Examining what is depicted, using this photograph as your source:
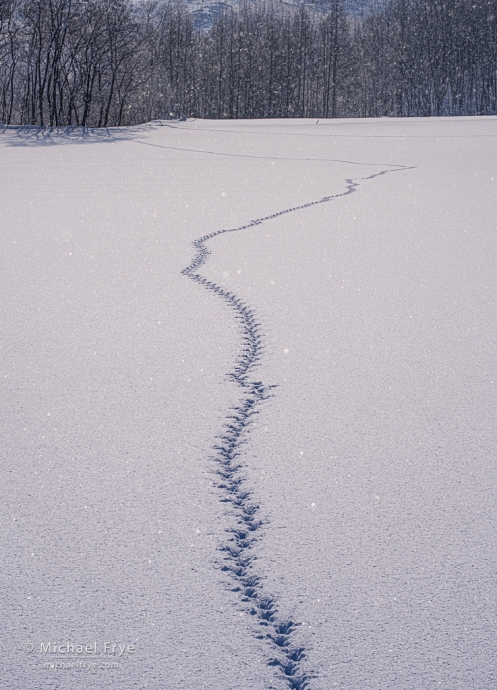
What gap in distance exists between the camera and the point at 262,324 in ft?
9.33

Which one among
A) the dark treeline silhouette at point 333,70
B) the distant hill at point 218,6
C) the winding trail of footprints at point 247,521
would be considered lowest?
the winding trail of footprints at point 247,521

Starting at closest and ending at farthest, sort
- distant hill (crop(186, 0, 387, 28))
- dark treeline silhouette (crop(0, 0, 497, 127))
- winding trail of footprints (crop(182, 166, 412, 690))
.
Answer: winding trail of footprints (crop(182, 166, 412, 690)), dark treeline silhouette (crop(0, 0, 497, 127)), distant hill (crop(186, 0, 387, 28))

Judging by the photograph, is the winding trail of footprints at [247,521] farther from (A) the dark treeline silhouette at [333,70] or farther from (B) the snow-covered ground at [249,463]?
(A) the dark treeline silhouette at [333,70]

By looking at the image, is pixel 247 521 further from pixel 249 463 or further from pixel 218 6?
pixel 218 6

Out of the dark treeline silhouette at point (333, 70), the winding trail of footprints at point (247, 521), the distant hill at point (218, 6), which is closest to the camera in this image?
the winding trail of footprints at point (247, 521)

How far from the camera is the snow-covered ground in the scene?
3.73 feet

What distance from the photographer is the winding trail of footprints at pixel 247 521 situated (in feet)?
3.68

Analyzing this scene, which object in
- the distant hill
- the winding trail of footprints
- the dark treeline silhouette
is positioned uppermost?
the distant hill

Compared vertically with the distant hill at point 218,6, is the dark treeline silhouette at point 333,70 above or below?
below

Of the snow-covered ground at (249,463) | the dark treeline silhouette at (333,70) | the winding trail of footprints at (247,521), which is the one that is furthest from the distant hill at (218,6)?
the winding trail of footprints at (247,521)

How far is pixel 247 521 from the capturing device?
1490mm

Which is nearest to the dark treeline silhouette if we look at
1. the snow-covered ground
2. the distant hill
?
the snow-covered ground

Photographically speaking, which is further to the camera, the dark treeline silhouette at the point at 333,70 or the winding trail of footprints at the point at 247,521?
the dark treeline silhouette at the point at 333,70

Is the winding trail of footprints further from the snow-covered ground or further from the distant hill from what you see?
the distant hill
